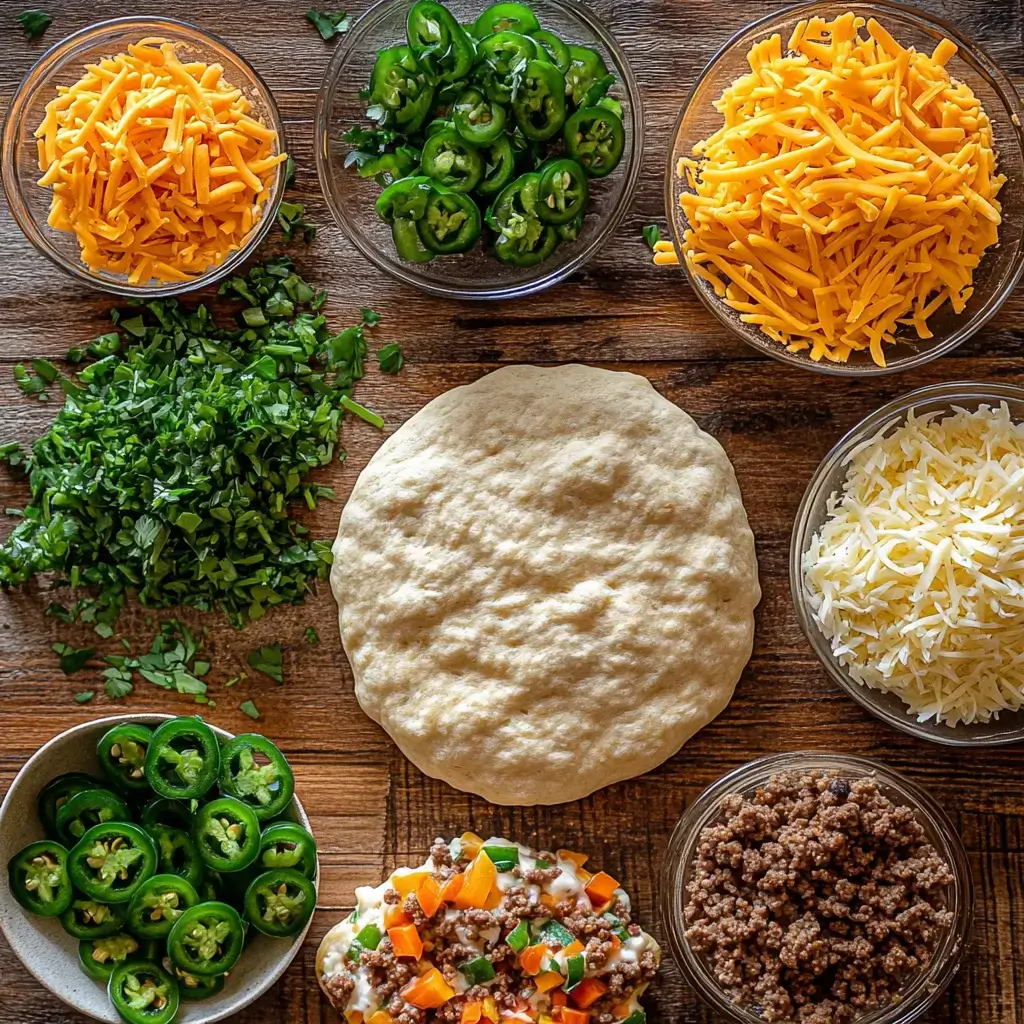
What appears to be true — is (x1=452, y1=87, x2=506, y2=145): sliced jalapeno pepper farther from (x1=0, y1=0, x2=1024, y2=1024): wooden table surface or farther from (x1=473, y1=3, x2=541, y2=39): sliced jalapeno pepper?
(x1=0, y1=0, x2=1024, y2=1024): wooden table surface

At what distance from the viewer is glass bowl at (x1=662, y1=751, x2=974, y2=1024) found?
95.9 inches

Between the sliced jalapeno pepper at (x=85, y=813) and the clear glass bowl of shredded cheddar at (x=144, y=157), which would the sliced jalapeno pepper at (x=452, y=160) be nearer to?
the clear glass bowl of shredded cheddar at (x=144, y=157)

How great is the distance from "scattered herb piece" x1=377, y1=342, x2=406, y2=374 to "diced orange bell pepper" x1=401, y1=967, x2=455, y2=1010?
1.45 meters

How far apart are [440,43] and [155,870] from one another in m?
1.99

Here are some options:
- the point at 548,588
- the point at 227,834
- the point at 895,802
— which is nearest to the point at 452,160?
the point at 548,588

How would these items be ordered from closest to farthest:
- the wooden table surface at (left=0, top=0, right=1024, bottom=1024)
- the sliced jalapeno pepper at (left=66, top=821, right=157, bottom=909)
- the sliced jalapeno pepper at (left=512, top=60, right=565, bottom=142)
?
the sliced jalapeno pepper at (left=512, top=60, right=565, bottom=142)
the sliced jalapeno pepper at (left=66, top=821, right=157, bottom=909)
the wooden table surface at (left=0, top=0, right=1024, bottom=1024)

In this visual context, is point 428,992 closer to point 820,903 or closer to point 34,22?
point 820,903

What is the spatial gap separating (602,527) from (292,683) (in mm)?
880

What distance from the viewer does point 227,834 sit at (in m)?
2.41

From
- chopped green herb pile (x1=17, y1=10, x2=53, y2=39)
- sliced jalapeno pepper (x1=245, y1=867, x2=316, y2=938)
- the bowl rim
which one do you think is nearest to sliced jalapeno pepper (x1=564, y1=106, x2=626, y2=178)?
A: the bowl rim

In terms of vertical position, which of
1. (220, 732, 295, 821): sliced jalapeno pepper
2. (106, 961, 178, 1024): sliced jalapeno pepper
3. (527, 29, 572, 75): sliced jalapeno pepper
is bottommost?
(106, 961, 178, 1024): sliced jalapeno pepper

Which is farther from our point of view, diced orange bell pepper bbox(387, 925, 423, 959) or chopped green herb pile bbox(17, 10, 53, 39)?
chopped green herb pile bbox(17, 10, 53, 39)

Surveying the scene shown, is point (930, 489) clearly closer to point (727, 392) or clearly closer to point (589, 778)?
point (727, 392)

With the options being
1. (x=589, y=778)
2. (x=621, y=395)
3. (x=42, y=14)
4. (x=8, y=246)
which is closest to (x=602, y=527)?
(x=621, y=395)
